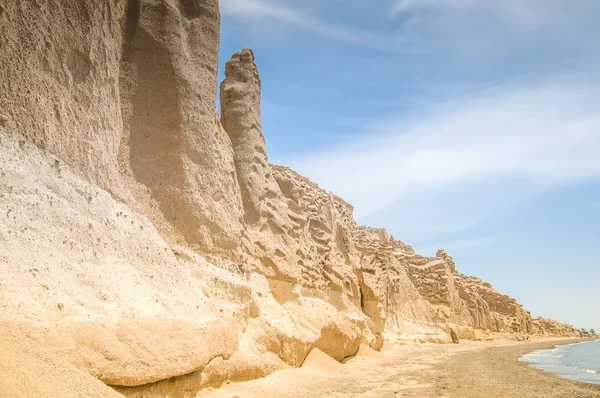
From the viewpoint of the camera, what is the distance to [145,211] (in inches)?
327

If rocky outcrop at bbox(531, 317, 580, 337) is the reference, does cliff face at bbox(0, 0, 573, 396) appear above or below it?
above

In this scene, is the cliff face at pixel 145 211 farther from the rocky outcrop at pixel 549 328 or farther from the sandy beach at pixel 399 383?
the rocky outcrop at pixel 549 328

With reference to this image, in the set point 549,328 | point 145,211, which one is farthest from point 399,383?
point 549,328

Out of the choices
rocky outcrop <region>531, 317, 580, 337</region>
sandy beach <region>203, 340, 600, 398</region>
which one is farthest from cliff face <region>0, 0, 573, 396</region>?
rocky outcrop <region>531, 317, 580, 337</region>

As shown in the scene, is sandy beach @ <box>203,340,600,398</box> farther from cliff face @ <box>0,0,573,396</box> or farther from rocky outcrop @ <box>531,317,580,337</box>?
rocky outcrop @ <box>531,317,580,337</box>

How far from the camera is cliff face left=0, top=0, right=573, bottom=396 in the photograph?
516cm

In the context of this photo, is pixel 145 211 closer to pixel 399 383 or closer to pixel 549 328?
pixel 399 383

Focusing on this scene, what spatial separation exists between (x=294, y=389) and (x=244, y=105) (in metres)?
7.81

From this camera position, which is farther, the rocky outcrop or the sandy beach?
the rocky outcrop

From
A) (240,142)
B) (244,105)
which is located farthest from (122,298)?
(244,105)

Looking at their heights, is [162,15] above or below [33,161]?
above

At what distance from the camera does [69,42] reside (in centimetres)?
699

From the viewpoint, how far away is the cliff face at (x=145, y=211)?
16.9 feet

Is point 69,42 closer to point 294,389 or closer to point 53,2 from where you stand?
point 53,2
